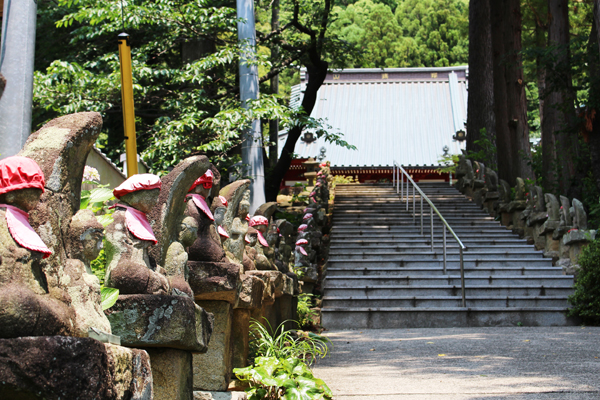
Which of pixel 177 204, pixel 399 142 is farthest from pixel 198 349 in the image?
pixel 399 142

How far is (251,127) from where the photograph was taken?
8.73 metres

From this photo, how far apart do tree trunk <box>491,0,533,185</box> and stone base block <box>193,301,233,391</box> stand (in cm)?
1270

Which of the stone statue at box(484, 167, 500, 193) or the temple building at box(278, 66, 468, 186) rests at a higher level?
the temple building at box(278, 66, 468, 186)

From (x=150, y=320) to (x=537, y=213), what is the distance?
1053cm

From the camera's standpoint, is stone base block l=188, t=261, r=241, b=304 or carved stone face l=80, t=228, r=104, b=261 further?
stone base block l=188, t=261, r=241, b=304

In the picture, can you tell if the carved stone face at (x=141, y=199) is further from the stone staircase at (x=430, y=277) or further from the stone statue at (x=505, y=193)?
the stone statue at (x=505, y=193)

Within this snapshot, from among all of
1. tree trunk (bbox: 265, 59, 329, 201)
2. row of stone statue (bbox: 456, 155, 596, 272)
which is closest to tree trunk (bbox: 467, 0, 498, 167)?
row of stone statue (bbox: 456, 155, 596, 272)

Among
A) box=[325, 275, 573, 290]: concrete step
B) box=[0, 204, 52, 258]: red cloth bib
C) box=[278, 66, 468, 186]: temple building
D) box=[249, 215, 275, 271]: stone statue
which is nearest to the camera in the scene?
box=[0, 204, 52, 258]: red cloth bib

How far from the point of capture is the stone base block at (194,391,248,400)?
3.41 metres

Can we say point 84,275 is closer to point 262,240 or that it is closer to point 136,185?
point 136,185

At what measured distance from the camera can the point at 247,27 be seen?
8984 mm

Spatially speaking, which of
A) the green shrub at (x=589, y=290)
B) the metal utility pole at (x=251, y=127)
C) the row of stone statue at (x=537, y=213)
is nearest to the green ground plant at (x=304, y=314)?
the metal utility pole at (x=251, y=127)

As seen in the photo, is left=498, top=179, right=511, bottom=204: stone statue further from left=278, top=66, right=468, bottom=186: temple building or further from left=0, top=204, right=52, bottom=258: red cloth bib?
left=0, top=204, right=52, bottom=258: red cloth bib

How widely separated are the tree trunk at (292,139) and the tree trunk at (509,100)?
545cm
